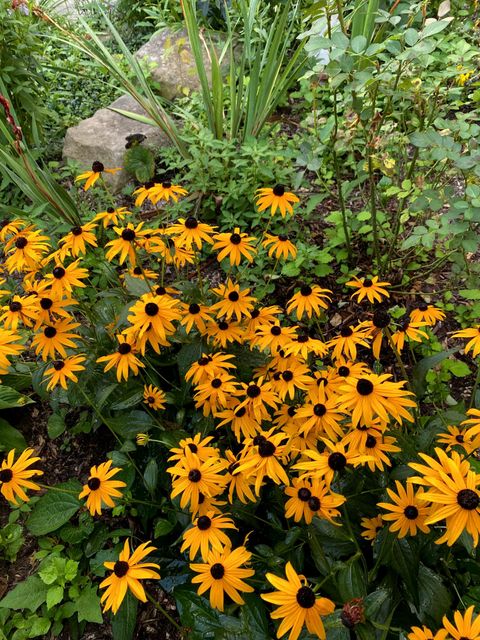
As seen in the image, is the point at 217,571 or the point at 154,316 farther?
the point at 154,316

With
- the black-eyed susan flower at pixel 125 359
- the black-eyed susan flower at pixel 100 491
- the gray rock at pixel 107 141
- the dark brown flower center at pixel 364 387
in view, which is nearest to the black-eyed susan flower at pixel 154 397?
the black-eyed susan flower at pixel 125 359

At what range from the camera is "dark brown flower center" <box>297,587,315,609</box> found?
0.99m

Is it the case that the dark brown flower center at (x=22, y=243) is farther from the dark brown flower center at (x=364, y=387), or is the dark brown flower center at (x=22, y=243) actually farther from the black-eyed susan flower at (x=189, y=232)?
the dark brown flower center at (x=364, y=387)

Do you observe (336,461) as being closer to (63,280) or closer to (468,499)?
(468,499)

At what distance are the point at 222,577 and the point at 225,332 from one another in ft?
2.37

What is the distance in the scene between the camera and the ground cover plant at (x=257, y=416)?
1.17 metres

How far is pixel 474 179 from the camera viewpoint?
1.78 meters

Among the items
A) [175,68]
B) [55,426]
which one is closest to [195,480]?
[55,426]

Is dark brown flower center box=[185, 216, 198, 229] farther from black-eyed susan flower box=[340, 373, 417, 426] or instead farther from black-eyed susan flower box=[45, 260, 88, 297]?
black-eyed susan flower box=[340, 373, 417, 426]

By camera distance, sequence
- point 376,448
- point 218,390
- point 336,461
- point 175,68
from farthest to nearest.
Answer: point 175,68
point 218,390
point 376,448
point 336,461

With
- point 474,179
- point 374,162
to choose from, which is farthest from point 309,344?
point 374,162

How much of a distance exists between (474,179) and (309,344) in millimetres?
868

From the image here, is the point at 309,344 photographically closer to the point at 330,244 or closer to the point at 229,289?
the point at 229,289

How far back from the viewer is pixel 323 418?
1289mm
